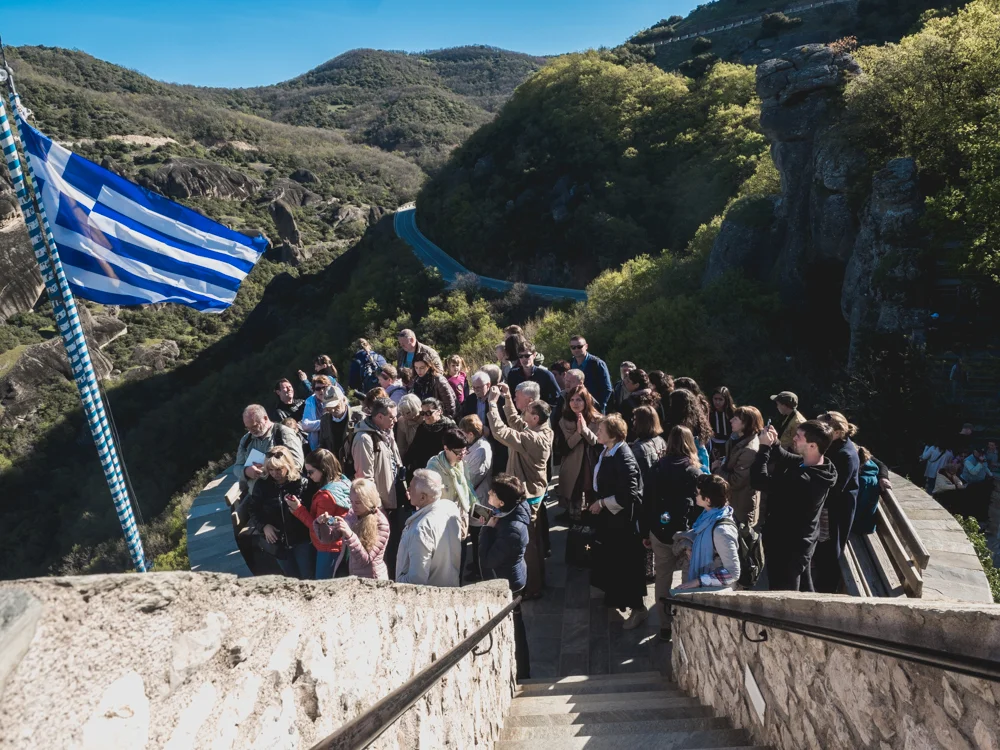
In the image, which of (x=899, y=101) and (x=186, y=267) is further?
(x=899, y=101)

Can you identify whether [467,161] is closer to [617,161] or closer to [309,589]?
[617,161]

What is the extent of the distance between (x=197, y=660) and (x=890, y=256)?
53.8ft

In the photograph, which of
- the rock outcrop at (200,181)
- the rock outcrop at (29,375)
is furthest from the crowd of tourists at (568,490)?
the rock outcrop at (200,181)

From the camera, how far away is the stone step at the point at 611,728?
144 inches

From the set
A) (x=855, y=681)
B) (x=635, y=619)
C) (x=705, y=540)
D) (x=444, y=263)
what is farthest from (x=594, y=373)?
(x=444, y=263)

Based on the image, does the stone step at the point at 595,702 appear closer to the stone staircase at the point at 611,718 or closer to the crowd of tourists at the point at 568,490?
the stone staircase at the point at 611,718

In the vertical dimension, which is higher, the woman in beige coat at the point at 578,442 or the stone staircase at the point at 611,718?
the woman in beige coat at the point at 578,442

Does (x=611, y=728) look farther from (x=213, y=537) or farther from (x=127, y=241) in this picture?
(x=213, y=537)

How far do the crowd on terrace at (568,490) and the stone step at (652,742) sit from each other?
94 cm

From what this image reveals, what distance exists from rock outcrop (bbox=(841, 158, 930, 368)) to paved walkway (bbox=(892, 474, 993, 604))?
917 centimetres

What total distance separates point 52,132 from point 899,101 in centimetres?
5931

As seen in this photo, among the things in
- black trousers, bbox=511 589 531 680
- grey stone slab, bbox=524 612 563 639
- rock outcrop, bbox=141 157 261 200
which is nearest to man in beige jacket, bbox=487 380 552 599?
grey stone slab, bbox=524 612 563 639

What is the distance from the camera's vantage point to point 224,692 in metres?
1.57

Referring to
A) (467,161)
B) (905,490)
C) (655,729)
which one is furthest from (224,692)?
(467,161)
